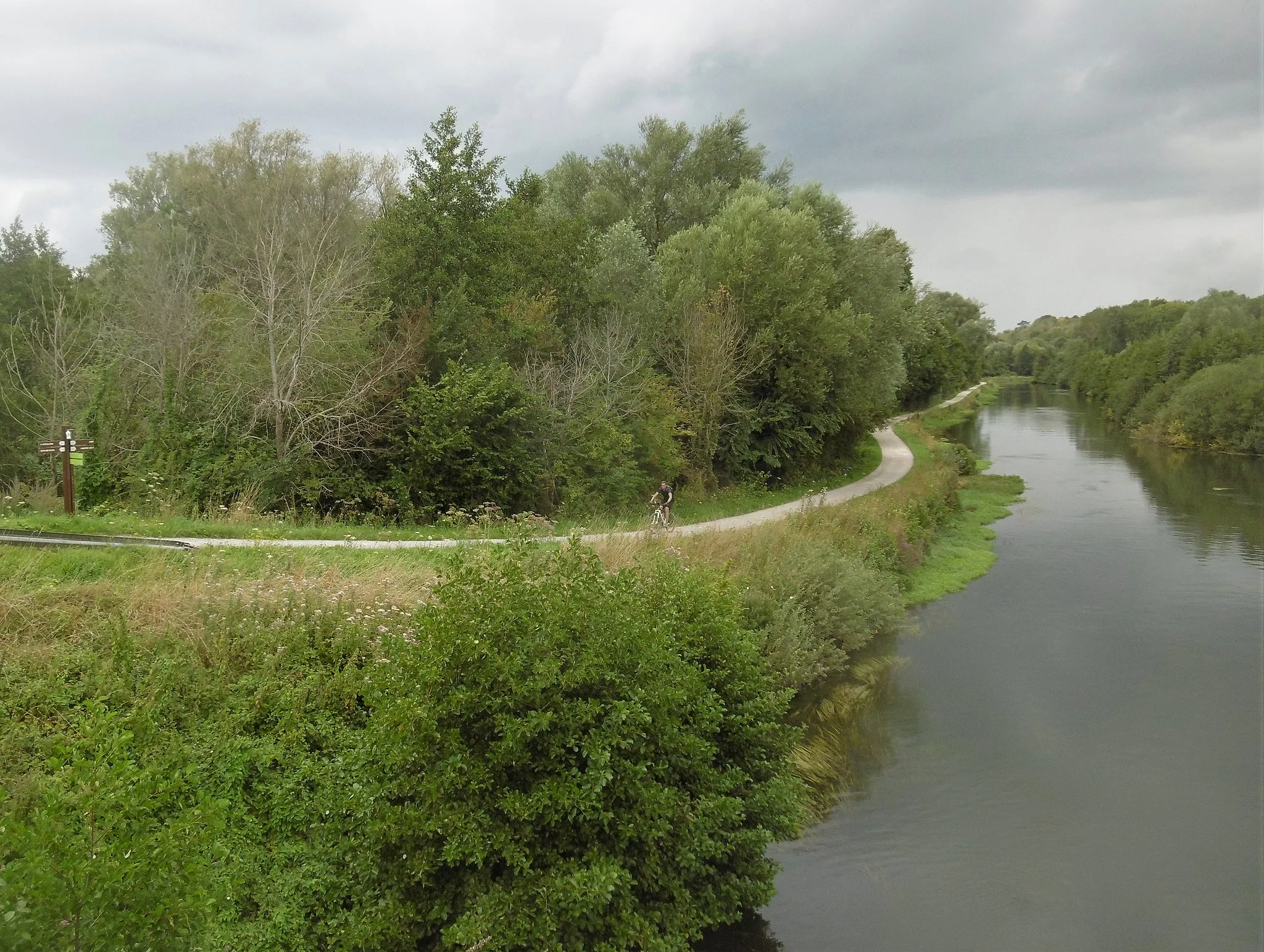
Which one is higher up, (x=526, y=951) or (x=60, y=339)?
(x=60, y=339)

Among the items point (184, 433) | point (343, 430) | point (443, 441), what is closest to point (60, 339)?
point (184, 433)

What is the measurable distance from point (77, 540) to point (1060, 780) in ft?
42.1

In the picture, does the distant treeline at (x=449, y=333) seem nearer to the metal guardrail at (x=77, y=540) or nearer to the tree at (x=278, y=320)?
the tree at (x=278, y=320)

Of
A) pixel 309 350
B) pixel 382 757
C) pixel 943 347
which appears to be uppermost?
pixel 943 347

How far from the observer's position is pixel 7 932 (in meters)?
4.25

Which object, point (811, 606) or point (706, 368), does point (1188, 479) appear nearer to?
point (706, 368)

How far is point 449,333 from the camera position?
20.5 m

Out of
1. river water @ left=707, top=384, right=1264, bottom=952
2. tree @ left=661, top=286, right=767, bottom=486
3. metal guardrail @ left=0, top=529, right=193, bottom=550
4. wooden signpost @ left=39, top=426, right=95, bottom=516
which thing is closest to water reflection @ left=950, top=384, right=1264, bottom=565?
river water @ left=707, top=384, right=1264, bottom=952

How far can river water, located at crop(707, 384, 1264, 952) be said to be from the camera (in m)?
9.16

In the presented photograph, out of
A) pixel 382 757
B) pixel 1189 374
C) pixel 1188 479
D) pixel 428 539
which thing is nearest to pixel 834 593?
pixel 428 539

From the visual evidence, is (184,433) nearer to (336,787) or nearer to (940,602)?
(336,787)

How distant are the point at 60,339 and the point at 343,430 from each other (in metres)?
10.2

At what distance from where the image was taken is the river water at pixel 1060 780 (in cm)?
916

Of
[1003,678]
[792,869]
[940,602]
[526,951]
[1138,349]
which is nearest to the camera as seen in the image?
[526,951]
